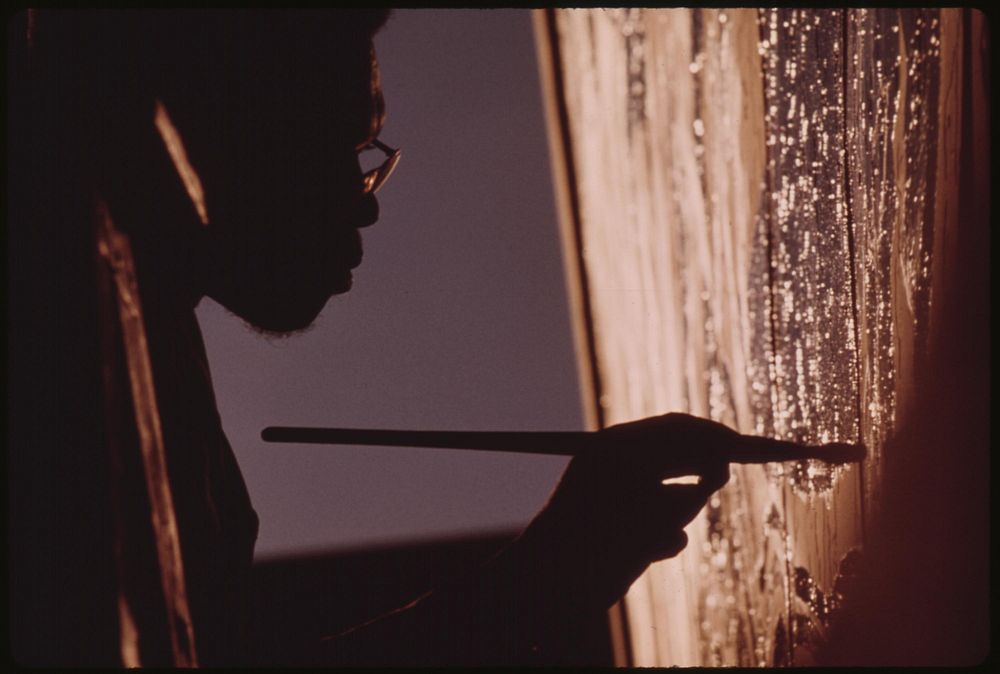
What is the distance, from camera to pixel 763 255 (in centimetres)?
64

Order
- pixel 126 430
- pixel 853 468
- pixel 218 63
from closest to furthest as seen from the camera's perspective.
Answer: pixel 126 430, pixel 853 468, pixel 218 63

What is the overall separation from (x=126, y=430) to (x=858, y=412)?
50 centimetres

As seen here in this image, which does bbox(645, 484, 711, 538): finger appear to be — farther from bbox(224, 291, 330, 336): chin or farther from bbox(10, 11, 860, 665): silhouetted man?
bbox(224, 291, 330, 336): chin

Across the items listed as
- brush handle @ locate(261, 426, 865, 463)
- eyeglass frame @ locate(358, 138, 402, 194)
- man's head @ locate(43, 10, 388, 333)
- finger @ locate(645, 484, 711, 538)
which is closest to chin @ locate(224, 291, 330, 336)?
man's head @ locate(43, 10, 388, 333)

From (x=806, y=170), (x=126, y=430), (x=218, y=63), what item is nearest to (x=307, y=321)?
(x=218, y=63)

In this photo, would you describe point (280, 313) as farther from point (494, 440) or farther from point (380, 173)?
point (494, 440)

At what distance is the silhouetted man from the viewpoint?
490 mm

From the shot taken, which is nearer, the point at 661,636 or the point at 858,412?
the point at 858,412

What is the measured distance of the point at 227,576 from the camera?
613mm

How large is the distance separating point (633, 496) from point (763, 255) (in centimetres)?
23

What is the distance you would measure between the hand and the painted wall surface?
7 centimetres

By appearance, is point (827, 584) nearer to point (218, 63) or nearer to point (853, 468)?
point (853, 468)

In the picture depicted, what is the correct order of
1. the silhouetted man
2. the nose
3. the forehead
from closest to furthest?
the silhouetted man
the forehead
the nose

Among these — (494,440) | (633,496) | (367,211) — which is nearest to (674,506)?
(633,496)
